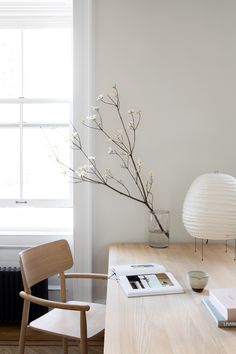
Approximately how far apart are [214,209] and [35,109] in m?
1.53

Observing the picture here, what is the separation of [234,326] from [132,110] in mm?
1519

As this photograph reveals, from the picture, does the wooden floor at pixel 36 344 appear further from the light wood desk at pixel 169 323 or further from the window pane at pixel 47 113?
the window pane at pixel 47 113

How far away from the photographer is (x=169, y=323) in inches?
57.9

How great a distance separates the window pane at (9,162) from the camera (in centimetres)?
292

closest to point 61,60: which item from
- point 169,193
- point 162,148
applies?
point 162,148

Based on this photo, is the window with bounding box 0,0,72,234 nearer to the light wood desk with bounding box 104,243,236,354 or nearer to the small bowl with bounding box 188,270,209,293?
the light wood desk with bounding box 104,243,236,354

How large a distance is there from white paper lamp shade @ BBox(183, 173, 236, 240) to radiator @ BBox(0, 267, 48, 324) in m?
1.17

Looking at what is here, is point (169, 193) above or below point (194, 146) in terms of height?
below

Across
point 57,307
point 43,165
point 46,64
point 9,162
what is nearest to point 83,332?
point 57,307

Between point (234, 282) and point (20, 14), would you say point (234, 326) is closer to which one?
point (234, 282)

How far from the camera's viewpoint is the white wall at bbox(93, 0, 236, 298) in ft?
8.63

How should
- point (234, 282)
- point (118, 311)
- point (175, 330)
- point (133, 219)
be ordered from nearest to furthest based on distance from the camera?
point (175, 330) → point (118, 311) → point (234, 282) → point (133, 219)

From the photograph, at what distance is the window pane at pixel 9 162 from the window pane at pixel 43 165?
6 cm

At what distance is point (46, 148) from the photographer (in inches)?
115
